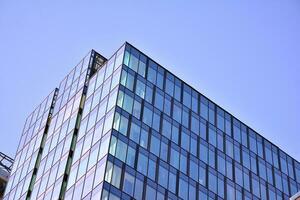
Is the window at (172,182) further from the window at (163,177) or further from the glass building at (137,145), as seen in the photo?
the window at (163,177)

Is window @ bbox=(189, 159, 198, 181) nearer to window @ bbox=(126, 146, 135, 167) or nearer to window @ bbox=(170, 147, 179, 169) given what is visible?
window @ bbox=(170, 147, 179, 169)

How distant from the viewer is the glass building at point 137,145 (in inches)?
2704

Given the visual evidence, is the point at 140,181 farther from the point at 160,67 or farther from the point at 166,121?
the point at 160,67

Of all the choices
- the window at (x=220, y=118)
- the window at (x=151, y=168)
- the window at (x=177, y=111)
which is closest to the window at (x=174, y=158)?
the window at (x=151, y=168)

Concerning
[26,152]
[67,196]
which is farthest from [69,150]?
[26,152]

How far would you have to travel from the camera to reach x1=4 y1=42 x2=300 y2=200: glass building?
6869cm

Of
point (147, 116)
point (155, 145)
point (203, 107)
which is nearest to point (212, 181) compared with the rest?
point (155, 145)

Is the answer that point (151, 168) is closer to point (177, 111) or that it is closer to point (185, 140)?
point (185, 140)

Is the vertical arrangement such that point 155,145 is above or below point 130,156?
above

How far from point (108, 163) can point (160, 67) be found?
Answer: 2013 cm

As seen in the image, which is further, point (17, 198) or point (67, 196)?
point (17, 198)

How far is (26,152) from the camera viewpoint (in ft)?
290

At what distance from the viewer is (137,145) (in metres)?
70.8

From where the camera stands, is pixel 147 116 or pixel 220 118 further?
pixel 220 118
